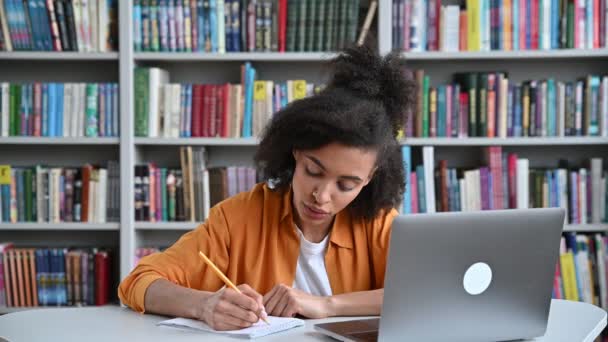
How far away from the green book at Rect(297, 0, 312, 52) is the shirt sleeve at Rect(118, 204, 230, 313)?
1.51 meters

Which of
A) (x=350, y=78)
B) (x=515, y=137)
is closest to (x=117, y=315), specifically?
(x=350, y=78)

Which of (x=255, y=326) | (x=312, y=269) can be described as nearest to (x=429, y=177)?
(x=312, y=269)

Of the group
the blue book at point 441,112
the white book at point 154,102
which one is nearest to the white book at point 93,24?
the white book at point 154,102

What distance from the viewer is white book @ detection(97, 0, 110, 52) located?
10.5 ft

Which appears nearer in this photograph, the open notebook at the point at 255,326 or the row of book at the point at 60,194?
the open notebook at the point at 255,326

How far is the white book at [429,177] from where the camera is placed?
10.5 ft

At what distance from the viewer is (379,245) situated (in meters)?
1.85

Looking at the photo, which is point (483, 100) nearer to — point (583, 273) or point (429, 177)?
point (429, 177)

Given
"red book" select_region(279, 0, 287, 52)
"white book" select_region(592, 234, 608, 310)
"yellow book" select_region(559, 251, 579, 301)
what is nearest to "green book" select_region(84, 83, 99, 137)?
"red book" select_region(279, 0, 287, 52)

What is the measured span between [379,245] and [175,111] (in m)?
1.61

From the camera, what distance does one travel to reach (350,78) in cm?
178

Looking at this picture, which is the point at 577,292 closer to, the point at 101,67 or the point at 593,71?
the point at 593,71

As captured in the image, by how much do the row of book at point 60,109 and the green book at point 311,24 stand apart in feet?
2.74

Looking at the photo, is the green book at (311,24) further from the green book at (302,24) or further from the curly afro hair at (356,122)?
the curly afro hair at (356,122)
